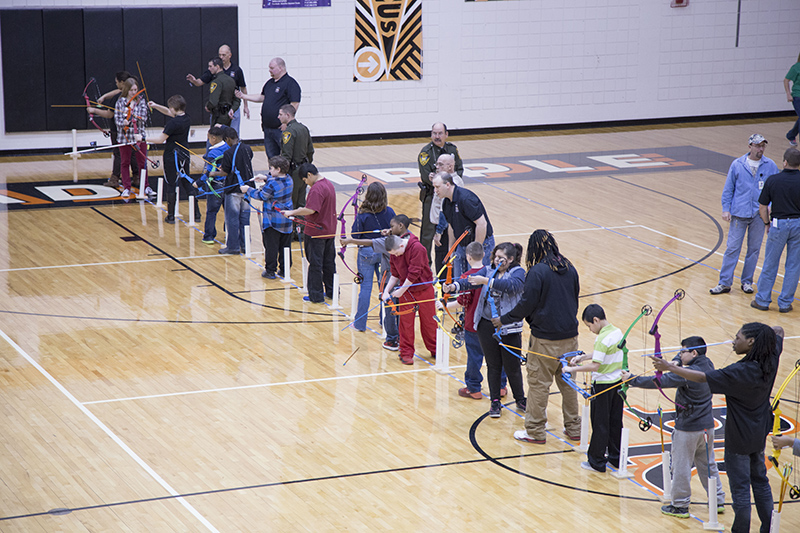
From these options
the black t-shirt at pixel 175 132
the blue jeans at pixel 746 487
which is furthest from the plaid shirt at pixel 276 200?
the blue jeans at pixel 746 487

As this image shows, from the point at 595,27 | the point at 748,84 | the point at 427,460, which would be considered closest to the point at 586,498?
the point at 427,460

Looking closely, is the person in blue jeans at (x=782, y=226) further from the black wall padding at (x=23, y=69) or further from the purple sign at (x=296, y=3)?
the black wall padding at (x=23, y=69)

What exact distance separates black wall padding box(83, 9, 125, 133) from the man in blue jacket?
12523mm

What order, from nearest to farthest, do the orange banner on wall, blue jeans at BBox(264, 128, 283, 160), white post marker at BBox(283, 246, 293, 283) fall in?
white post marker at BBox(283, 246, 293, 283) < blue jeans at BBox(264, 128, 283, 160) < the orange banner on wall

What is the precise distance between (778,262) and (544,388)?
187 inches

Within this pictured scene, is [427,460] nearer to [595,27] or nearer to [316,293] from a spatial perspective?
[316,293]

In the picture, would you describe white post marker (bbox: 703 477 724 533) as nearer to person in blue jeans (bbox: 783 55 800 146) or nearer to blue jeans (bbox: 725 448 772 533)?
blue jeans (bbox: 725 448 772 533)

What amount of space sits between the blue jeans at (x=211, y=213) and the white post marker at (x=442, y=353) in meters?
4.59

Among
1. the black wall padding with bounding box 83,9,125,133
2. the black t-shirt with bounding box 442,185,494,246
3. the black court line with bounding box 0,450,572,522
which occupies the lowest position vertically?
the black court line with bounding box 0,450,572,522

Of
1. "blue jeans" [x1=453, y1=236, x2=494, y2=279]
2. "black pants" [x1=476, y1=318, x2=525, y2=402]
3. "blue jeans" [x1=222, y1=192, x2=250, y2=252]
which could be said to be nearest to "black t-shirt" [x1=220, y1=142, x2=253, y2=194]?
"blue jeans" [x1=222, y1=192, x2=250, y2=252]

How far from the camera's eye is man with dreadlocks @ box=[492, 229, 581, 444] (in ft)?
25.2

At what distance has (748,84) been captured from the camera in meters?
24.6

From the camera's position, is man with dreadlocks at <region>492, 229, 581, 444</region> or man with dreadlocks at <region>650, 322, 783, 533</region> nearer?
man with dreadlocks at <region>650, 322, 783, 533</region>

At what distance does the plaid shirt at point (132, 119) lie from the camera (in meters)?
15.4
